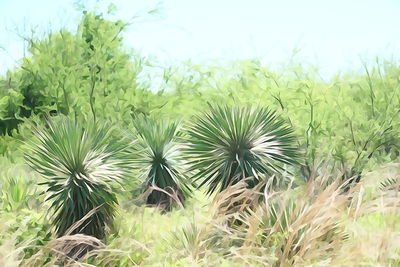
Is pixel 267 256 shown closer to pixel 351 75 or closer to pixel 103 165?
pixel 103 165

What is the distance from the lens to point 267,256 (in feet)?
28.1

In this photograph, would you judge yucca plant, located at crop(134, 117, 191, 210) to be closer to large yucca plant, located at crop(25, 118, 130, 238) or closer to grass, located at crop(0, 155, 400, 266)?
large yucca plant, located at crop(25, 118, 130, 238)

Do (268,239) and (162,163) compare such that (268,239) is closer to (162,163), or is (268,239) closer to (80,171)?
(80,171)

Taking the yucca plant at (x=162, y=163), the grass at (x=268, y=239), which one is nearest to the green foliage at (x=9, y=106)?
the yucca plant at (x=162, y=163)

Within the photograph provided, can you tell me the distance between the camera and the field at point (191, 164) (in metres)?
8.91

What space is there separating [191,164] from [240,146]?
2.27m

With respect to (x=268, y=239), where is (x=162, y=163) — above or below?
above

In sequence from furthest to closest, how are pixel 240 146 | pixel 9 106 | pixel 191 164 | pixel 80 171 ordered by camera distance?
1. pixel 9 106
2. pixel 191 164
3. pixel 240 146
4. pixel 80 171

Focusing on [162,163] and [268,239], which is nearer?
[268,239]

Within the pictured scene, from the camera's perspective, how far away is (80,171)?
34.6ft

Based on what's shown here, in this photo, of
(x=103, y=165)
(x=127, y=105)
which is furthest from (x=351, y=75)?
(x=103, y=165)

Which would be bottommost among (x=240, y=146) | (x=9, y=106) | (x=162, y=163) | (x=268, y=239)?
(x=268, y=239)

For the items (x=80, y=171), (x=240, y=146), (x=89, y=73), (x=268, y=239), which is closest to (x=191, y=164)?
(x=240, y=146)

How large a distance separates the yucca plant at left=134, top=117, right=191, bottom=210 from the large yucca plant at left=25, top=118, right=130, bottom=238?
4.41 metres
